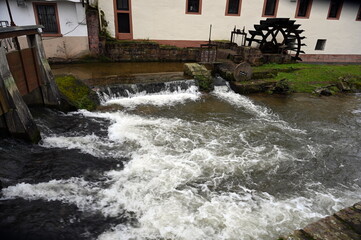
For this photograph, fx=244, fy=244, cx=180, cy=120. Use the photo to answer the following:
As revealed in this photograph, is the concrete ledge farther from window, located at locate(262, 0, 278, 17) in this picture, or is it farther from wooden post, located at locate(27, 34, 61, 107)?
wooden post, located at locate(27, 34, 61, 107)

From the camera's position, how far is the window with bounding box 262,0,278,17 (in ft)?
52.5

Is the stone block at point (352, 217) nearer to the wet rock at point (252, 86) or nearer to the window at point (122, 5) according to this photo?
the wet rock at point (252, 86)

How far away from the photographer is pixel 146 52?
13.8 metres

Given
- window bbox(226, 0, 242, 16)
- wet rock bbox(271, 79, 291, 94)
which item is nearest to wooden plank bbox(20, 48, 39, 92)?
wet rock bbox(271, 79, 291, 94)

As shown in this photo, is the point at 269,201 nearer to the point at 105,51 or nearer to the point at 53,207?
the point at 53,207

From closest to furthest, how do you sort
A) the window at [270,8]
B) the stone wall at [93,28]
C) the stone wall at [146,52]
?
the stone wall at [93,28] → the stone wall at [146,52] → the window at [270,8]

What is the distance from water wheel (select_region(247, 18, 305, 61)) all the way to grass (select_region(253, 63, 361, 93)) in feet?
6.28

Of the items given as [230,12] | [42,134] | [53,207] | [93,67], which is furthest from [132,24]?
[53,207]

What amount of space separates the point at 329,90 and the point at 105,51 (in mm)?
11351

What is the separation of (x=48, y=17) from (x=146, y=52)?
5059 mm

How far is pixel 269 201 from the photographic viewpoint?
175 inches

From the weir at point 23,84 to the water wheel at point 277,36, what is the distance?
12444 mm

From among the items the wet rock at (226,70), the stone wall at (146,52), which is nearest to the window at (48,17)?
the stone wall at (146,52)

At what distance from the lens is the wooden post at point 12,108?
16.6 feet
